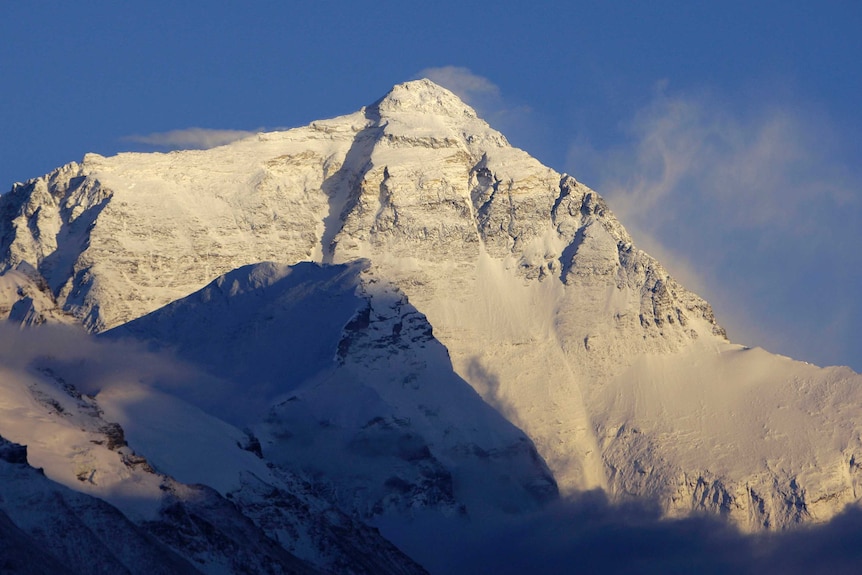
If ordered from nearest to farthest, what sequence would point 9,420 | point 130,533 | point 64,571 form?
1. point 64,571
2. point 130,533
3. point 9,420

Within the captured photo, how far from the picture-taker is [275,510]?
565 feet

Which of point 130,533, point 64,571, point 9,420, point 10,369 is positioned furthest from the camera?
point 10,369

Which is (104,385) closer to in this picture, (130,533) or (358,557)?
(358,557)

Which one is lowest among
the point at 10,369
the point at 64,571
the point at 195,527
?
the point at 64,571

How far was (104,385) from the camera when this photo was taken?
187 metres

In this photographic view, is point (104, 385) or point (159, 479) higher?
point (104, 385)

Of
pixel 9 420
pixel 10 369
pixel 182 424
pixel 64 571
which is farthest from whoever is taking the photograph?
pixel 182 424

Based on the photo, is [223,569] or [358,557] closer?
[223,569]

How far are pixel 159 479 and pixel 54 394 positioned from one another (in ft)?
35.6

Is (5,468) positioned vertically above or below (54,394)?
below

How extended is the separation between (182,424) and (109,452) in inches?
1076

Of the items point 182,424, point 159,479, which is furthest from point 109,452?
point 182,424

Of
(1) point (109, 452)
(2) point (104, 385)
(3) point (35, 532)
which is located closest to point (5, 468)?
(3) point (35, 532)

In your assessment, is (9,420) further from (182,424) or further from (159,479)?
(182,424)
